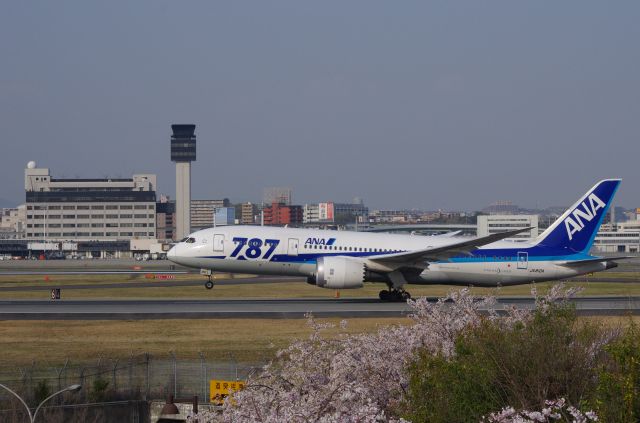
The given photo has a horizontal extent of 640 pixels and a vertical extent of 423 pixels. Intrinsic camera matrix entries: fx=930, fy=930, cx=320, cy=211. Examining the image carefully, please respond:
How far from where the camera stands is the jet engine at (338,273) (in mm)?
49594

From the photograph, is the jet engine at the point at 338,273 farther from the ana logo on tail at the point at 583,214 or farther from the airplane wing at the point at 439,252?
the ana logo on tail at the point at 583,214

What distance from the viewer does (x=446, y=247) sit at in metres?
49.9

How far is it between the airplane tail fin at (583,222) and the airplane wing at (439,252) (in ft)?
14.7

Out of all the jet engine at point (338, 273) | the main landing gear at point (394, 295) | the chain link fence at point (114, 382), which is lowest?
the chain link fence at point (114, 382)

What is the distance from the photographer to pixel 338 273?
49.8 metres

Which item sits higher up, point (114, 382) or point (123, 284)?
point (123, 284)

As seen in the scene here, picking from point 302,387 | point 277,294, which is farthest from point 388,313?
point 302,387

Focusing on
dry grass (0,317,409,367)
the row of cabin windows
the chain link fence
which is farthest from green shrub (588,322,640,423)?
the row of cabin windows

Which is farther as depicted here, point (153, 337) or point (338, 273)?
point (338, 273)

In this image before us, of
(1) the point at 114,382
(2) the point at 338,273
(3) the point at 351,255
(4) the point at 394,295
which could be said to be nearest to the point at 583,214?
(4) the point at 394,295

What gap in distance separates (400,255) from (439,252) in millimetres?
2118

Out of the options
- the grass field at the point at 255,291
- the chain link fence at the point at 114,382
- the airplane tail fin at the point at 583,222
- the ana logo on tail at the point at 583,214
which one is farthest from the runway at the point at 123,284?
the chain link fence at the point at 114,382

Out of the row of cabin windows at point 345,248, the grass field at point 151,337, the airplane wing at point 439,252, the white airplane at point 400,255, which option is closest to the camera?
the grass field at point 151,337

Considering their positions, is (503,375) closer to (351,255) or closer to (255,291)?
(351,255)
